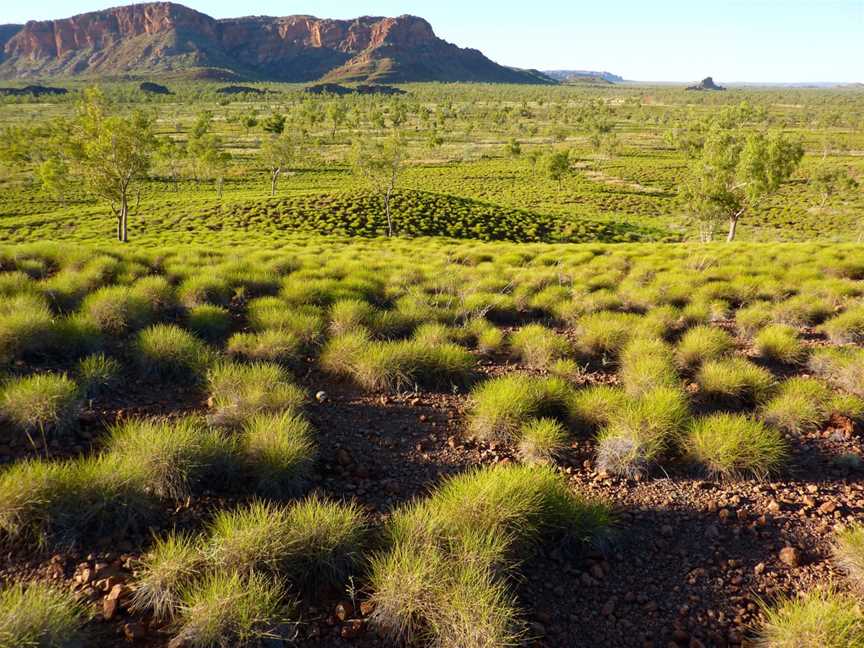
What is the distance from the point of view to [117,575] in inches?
131

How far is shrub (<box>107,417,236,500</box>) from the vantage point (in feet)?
13.2

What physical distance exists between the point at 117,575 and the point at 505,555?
265 centimetres

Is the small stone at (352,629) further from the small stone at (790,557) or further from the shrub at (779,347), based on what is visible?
the shrub at (779,347)

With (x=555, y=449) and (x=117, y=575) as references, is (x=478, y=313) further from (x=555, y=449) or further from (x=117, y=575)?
(x=117, y=575)

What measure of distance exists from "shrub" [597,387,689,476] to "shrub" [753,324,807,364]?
11.0 feet

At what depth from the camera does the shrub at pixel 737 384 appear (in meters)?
6.43

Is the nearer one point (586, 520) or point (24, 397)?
point (586, 520)

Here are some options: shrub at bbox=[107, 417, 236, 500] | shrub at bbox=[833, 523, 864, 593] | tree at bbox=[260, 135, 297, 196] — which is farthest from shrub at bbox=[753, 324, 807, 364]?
tree at bbox=[260, 135, 297, 196]

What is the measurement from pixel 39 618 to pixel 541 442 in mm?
4063

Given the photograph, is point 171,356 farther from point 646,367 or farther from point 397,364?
point 646,367

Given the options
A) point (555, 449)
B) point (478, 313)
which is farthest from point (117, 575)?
point (478, 313)

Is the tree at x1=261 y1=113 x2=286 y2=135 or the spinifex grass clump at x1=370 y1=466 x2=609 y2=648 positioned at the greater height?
Answer: the tree at x1=261 y1=113 x2=286 y2=135

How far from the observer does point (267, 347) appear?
22.5 ft

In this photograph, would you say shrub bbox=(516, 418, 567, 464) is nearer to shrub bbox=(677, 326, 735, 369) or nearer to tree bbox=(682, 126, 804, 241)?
shrub bbox=(677, 326, 735, 369)
